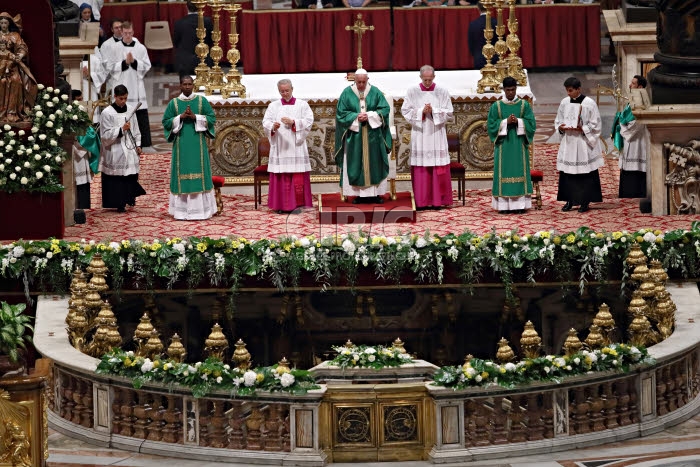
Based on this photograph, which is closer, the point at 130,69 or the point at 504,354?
the point at 504,354

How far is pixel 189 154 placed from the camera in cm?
1986

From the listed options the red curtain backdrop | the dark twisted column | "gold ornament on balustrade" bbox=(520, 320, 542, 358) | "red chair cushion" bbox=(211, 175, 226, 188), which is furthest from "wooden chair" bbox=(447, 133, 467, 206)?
the red curtain backdrop

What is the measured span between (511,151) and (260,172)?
2.64 metres

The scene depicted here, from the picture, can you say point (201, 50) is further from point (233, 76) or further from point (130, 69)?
point (130, 69)

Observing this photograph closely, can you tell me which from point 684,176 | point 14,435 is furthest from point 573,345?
point 684,176

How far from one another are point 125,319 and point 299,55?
10.2 meters

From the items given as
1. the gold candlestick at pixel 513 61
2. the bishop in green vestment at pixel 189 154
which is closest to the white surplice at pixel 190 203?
the bishop in green vestment at pixel 189 154

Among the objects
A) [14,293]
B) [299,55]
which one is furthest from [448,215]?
[299,55]

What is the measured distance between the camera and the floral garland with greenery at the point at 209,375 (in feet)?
46.8

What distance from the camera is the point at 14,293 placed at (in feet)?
58.1

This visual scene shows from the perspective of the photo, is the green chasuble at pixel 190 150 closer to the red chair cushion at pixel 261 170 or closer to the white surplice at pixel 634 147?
the red chair cushion at pixel 261 170

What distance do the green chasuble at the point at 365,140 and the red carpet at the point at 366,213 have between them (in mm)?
337

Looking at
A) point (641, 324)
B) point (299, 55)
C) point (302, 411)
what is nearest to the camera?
point (302, 411)

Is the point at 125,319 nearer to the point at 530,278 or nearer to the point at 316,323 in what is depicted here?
the point at 316,323
